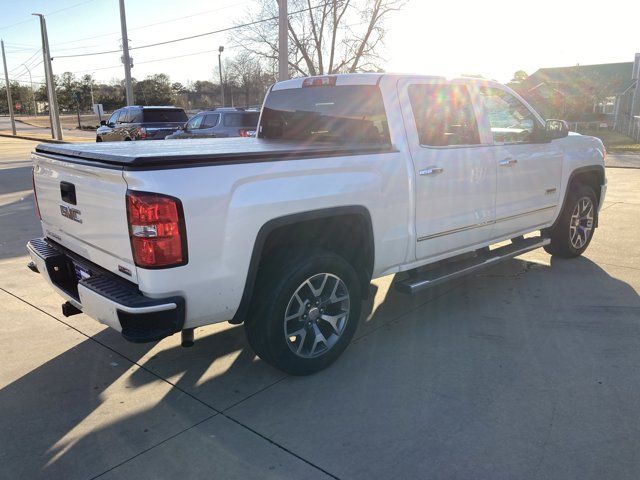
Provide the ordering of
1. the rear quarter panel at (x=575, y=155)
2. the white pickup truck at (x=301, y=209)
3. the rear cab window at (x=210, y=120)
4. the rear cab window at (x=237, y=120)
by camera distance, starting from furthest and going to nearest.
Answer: the rear cab window at (x=210, y=120) → the rear cab window at (x=237, y=120) → the rear quarter panel at (x=575, y=155) → the white pickup truck at (x=301, y=209)

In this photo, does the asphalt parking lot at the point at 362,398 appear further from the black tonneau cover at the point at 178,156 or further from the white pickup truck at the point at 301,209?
the black tonneau cover at the point at 178,156

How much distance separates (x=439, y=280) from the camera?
423 cm

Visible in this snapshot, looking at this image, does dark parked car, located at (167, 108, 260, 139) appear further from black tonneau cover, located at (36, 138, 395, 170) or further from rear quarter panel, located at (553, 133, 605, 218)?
black tonneau cover, located at (36, 138, 395, 170)

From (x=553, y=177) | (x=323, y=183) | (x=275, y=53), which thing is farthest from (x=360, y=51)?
(x=323, y=183)

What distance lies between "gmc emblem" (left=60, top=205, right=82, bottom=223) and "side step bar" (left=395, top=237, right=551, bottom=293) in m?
2.33

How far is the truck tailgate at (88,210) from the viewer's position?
2.90m

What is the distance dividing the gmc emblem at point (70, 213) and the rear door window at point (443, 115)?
2.50 m

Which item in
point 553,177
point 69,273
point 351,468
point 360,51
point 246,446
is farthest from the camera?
point 360,51

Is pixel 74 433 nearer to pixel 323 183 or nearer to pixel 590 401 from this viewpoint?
pixel 323 183

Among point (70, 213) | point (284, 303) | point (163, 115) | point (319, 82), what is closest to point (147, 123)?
point (163, 115)

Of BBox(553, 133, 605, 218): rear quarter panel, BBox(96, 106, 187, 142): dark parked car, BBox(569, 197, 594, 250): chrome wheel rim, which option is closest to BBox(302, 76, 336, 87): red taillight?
BBox(553, 133, 605, 218): rear quarter panel

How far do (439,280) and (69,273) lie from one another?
275 centimetres

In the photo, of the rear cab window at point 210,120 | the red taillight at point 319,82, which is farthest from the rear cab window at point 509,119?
the rear cab window at point 210,120

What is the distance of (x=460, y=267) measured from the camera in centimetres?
459
